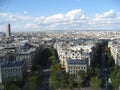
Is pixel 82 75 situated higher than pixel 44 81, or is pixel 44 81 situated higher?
pixel 82 75

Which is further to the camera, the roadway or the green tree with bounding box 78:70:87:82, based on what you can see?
the green tree with bounding box 78:70:87:82

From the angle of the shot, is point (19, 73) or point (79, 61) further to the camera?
point (79, 61)

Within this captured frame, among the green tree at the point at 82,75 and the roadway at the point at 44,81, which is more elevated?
the green tree at the point at 82,75

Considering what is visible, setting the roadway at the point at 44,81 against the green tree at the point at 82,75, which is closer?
the roadway at the point at 44,81

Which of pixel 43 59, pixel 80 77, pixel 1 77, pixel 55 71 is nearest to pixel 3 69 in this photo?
pixel 1 77

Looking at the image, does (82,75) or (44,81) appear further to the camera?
(44,81)

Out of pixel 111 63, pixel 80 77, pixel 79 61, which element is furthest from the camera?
pixel 111 63

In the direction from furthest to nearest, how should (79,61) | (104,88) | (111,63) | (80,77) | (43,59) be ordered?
(43,59) → (111,63) → (79,61) → (80,77) → (104,88)

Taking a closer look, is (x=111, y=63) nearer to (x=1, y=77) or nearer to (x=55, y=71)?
(x=55, y=71)

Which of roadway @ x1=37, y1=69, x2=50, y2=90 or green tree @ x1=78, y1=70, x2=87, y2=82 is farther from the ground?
green tree @ x1=78, y1=70, x2=87, y2=82
